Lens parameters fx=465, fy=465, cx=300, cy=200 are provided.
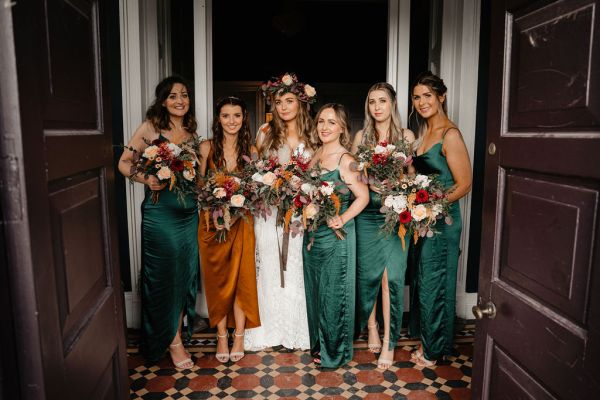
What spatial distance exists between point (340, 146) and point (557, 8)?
6.63 feet

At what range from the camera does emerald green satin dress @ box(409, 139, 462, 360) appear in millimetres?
3191

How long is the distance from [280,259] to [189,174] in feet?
3.14

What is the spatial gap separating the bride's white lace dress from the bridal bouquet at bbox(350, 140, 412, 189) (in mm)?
752

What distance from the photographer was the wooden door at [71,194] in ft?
3.34

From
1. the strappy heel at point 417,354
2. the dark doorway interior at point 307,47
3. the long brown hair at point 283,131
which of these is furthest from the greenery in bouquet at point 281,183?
the dark doorway interior at point 307,47

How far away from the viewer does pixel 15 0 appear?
914 mm

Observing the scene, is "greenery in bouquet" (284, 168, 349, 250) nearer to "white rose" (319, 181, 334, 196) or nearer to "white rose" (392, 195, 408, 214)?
"white rose" (319, 181, 334, 196)

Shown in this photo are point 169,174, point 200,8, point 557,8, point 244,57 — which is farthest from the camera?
point 244,57

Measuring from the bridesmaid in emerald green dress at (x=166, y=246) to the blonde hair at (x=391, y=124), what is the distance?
4.17 ft

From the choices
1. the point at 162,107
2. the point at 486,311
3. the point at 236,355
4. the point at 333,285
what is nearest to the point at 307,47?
the point at 162,107

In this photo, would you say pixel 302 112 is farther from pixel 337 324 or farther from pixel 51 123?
pixel 51 123

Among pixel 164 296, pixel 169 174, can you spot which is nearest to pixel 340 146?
pixel 169 174

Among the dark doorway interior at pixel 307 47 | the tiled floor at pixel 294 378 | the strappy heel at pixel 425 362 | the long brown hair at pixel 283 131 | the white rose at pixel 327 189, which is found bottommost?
the tiled floor at pixel 294 378

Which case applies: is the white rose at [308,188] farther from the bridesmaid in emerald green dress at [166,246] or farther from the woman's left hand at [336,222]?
the bridesmaid in emerald green dress at [166,246]
